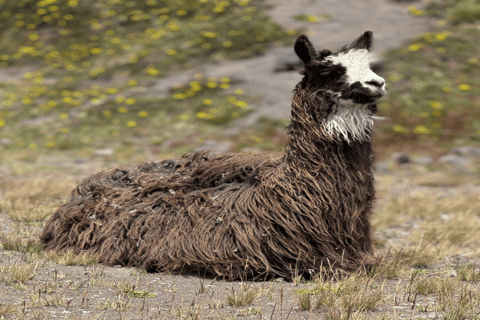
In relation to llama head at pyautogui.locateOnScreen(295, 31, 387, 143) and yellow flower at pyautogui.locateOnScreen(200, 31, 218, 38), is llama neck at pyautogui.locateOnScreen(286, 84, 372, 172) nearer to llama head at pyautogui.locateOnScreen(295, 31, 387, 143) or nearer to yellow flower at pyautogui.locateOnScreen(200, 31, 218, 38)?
llama head at pyautogui.locateOnScreen(295, 31, 387, 143)

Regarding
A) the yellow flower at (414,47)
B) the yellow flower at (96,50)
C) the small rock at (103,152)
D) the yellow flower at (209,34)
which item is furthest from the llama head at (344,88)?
the yellow flower at (96,50)

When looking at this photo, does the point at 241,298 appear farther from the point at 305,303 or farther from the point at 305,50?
the point at 305,50

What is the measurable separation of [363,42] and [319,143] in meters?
1.12

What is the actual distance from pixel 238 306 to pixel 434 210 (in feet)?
21.1

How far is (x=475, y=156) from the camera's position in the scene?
15.1 metres

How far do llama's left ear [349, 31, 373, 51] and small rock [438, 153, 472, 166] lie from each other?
401 inches

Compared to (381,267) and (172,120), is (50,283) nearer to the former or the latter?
(381,267)

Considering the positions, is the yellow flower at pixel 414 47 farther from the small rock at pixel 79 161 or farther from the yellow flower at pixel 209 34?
the small rock at pixel 79 161

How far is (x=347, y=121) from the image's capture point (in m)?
5.16

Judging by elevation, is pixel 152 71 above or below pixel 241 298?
below

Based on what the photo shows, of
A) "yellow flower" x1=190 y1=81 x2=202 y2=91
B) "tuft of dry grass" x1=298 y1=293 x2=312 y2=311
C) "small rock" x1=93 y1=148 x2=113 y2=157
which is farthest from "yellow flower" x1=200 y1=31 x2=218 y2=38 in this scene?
"tuft of dry grass" x1=298 y1=293 x2=312 y2=311

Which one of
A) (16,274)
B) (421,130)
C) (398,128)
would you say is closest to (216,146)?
(398,128)

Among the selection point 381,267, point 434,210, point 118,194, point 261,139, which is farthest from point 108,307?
point 261,139

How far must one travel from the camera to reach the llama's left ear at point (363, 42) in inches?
213
